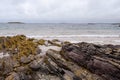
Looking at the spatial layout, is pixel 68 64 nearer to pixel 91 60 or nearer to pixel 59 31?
pixel 91 60

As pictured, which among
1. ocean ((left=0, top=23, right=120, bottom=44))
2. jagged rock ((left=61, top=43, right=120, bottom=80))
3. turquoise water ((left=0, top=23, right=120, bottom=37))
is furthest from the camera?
turquoise water ((left=0, top=23, right=120, bottom=37))

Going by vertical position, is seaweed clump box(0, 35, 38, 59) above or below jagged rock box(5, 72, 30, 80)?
above

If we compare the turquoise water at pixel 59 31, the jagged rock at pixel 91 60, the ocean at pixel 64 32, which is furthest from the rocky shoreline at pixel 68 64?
the turquoise water at pixel 59 31

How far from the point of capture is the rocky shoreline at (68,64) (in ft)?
29.6

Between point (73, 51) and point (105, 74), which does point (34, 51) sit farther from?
point (105, 74)

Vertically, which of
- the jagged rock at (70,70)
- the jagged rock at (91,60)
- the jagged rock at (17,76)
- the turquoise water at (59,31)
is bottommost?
the turquoise water at (59,31)

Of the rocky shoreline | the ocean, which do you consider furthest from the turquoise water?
the rocky shoreline

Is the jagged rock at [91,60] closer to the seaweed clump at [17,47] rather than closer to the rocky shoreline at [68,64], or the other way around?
the rocky shoreline at [68,64]

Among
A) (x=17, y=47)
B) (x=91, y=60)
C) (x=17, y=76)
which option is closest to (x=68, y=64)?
(x=91, y=60)

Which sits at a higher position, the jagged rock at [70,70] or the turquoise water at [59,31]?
the jagged rock at [70,70]

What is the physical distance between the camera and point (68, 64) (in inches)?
408

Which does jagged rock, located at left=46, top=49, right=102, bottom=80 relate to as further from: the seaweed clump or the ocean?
the ocean

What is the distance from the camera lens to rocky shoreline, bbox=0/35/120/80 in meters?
9.03

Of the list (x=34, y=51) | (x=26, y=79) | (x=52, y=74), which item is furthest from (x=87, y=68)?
(x=34, y=51)
